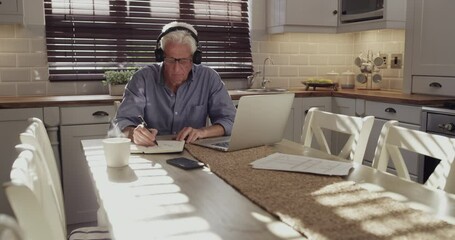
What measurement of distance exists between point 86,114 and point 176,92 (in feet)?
3.24

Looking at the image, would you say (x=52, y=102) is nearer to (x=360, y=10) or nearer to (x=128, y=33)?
(x=128, y=33)

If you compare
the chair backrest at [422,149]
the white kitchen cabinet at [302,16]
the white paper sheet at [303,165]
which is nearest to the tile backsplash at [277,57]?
the white kitchen cabinet at [302,16]

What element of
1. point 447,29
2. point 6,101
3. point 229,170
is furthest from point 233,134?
point 447,29

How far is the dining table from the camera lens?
37.6 inches

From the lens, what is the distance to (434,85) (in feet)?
10.7

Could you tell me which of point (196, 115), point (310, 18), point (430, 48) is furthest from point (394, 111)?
point (196, 115)

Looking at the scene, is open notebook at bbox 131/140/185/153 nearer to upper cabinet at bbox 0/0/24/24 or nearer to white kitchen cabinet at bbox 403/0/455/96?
upper cabinet at bbox 0/0/24/24

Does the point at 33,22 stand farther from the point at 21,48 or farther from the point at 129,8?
the point at 129,8

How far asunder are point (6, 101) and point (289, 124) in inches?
82.8

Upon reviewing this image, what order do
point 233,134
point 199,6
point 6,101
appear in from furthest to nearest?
point 199,6
point 6,101
point 233,134

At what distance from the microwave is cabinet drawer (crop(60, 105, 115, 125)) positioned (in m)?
2.19

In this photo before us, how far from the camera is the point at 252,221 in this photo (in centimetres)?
102

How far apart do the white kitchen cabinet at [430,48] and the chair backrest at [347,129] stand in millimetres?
1484

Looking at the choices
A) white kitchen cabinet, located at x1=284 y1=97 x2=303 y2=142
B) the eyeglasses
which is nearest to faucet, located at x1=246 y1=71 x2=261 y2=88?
white kitchen cabinet, located at x1=284 y1=97 x2=303 y2=142
